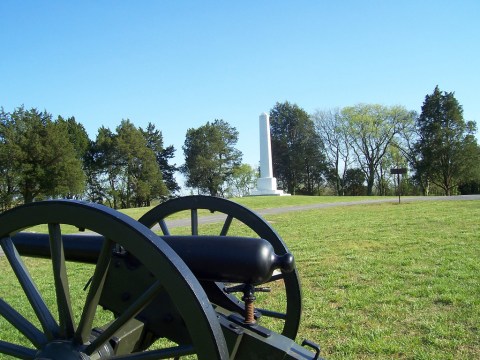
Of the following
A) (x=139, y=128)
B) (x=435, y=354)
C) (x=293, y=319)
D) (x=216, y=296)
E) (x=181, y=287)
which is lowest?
(x=435, y=354)

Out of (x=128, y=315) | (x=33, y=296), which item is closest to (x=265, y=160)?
(x=33, y=296)

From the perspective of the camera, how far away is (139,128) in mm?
55438

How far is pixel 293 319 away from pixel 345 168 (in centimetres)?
5575

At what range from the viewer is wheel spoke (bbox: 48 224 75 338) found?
2045 mm

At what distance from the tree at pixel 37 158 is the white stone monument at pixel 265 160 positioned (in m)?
16.1

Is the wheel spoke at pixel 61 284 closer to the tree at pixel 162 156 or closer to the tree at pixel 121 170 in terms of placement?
the tree at pixel 121 170

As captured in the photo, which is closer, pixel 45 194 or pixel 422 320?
pixel 422 320

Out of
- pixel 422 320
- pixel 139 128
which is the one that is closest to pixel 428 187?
pixel 139 128

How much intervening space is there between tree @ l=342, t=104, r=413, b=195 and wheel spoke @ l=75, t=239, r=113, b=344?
177ft

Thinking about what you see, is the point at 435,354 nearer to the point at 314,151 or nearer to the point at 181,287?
the point at 181,287

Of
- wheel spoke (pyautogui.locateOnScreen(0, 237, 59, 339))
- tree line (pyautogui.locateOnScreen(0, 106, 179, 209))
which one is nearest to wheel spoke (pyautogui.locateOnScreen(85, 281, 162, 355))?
wheel spoke (pyautogui.locateOnScreen(0, 237, 59, 339))

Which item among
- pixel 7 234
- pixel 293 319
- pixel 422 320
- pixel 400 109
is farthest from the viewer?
pixel 400 109

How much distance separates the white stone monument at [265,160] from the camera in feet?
129

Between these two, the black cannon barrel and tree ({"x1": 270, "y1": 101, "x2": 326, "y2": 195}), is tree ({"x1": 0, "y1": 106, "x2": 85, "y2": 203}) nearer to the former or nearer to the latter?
tree ({"x1": 270, "y1": 101, "x2": 326, "y2": 195})
